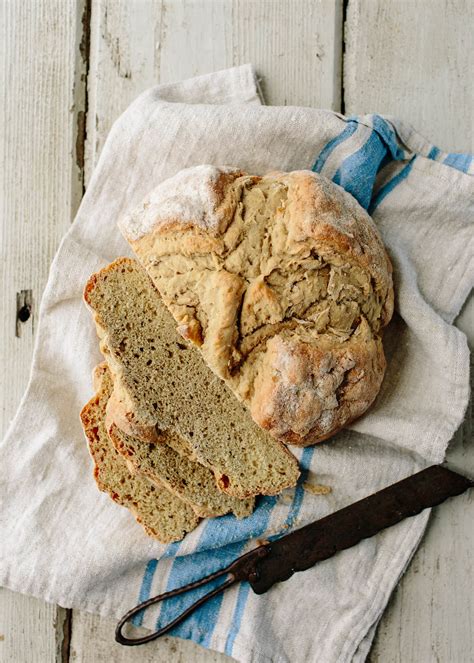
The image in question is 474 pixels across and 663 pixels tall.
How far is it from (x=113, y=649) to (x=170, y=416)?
1.06 m

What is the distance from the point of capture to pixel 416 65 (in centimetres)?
274

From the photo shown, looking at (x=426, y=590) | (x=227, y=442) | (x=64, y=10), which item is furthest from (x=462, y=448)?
(x=64, y=10)

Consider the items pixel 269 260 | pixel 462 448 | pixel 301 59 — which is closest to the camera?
pixel 269 260

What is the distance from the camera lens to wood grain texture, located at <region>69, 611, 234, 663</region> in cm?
275

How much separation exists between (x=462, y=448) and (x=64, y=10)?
2396 mm

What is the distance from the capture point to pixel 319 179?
2.30 metres

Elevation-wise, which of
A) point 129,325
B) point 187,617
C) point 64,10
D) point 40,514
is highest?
point 64,10

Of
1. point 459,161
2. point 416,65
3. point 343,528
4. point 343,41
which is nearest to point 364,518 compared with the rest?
point 343,528

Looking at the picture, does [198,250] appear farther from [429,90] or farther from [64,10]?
[64,10]

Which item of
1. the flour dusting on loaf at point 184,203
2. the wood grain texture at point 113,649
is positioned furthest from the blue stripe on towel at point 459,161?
the wood grain texture at point 113,649

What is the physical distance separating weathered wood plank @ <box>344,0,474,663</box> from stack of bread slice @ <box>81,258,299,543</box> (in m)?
0.67

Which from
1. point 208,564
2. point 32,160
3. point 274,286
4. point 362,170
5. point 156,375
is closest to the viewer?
point 274,286

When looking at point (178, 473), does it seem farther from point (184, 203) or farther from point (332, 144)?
point (332, 144)

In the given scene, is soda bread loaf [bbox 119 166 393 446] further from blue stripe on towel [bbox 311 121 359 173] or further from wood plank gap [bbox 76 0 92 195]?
wood plank gap [bbox 76 0 92 195]
